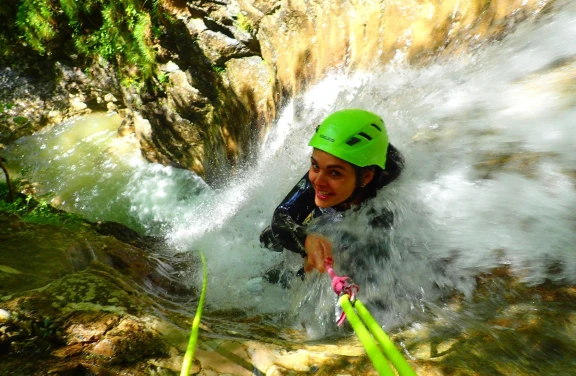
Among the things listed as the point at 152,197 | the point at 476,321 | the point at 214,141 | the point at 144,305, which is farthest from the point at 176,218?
the point at 476,321

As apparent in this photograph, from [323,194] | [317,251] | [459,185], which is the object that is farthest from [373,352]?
[459,185]

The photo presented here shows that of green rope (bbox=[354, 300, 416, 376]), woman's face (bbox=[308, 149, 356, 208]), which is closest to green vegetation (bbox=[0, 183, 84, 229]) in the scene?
woman's face (bbox=[308, 149, 356, 208])

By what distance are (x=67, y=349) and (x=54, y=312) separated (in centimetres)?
21

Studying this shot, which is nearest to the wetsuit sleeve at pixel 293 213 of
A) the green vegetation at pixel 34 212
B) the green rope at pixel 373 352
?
the green rope at pixel 373 352

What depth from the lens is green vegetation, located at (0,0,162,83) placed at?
6.34 m

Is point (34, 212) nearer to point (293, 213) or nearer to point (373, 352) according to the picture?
point (293, 213)

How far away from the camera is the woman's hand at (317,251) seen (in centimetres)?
237

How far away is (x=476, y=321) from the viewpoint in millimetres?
1898

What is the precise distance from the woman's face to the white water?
463 mm

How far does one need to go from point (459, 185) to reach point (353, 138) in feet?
4.10

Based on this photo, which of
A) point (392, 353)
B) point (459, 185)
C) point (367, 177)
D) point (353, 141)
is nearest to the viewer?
point (392, 353)

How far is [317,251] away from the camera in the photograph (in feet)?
7.88

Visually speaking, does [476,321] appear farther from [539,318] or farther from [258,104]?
[258,104]

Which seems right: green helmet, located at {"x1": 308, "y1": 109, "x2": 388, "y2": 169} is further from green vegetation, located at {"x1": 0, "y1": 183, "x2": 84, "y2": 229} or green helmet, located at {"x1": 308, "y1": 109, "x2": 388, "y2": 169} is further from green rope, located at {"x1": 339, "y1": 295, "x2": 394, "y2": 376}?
green vegetation, located at {"x1": 0, "y1": 183, "x2": 84, "y2": 229}
